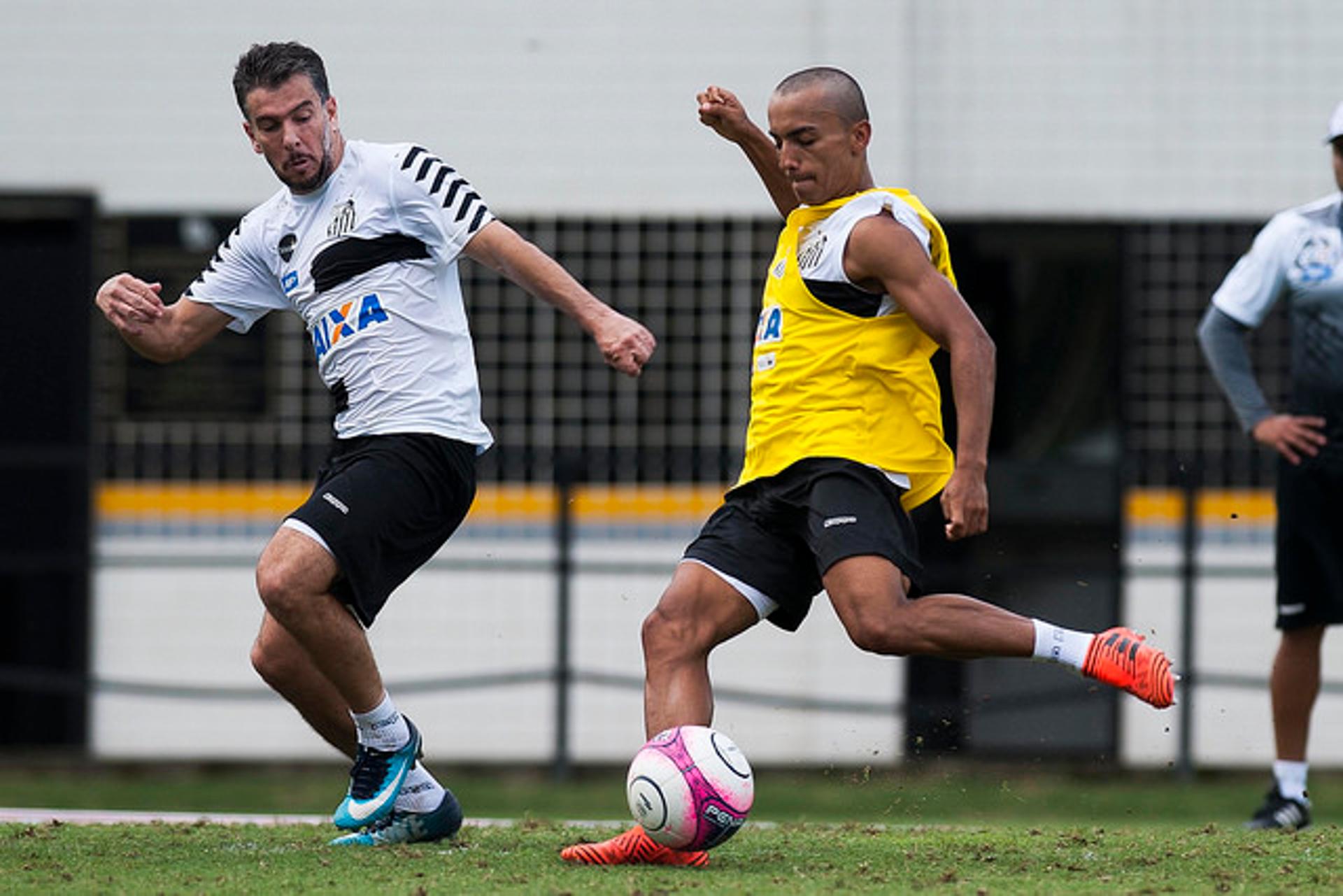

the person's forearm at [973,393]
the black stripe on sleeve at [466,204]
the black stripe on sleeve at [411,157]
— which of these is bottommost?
the person's forearm at [973,393]

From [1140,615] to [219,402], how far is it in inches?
193

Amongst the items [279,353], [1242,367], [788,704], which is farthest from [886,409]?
[279,353]

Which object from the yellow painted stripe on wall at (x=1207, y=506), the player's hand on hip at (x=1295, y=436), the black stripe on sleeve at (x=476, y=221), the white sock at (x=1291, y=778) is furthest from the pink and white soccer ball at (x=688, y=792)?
the yellow painted stripe on wall at (x=1207, y=506)

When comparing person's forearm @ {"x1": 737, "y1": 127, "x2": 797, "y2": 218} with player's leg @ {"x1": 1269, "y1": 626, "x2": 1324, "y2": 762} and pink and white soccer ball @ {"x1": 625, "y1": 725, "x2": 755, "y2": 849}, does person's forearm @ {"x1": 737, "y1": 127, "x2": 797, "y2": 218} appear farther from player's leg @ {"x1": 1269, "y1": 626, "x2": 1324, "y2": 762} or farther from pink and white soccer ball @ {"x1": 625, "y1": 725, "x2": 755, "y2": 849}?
player's leg @ {"x1": 1269, "y1": 626, "x2": 1324, "y2": 762}

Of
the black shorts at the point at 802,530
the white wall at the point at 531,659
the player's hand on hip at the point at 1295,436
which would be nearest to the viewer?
the black shorts at the point at 802,530

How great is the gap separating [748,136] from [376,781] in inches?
83.5

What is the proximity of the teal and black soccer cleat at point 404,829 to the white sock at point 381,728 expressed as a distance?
0.21 meters

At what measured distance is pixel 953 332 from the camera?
5.83 metres

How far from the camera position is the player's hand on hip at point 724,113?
6.46m

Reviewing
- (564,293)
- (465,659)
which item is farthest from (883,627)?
(465,659)

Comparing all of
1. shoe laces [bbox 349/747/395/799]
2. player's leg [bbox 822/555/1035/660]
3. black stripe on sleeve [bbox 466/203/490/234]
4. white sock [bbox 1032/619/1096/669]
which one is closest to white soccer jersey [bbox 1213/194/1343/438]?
white sock [bbox 1032/619/1096/669]

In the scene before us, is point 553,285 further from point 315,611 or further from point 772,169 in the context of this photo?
point 315,611

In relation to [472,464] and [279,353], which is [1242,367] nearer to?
[472,464]

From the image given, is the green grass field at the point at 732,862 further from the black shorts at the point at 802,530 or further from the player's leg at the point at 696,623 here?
the black shorts at the point at 802,530
